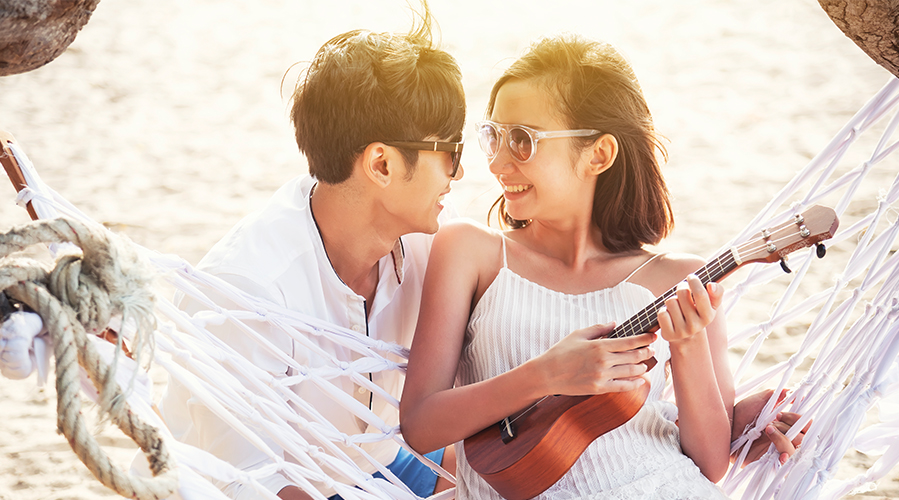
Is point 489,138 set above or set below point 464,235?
above

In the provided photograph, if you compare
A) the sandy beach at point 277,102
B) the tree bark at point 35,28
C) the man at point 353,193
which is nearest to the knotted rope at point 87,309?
the tree bark at point 35,28

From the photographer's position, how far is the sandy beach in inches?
177

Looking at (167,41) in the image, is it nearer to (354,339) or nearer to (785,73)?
(785,73)

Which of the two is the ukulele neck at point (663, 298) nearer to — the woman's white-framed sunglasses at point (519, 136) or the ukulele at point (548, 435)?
the ukulele at point (548, 435)

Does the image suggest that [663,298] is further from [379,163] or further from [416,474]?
[416,474]

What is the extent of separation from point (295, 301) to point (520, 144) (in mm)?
573

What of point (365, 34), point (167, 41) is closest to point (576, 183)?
point (365, 34)

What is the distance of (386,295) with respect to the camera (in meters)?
1.76

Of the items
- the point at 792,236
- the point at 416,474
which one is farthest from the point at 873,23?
the point at 416,474

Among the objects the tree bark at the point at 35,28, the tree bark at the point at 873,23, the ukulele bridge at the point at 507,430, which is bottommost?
the ukulele bridge at the point at 507,430

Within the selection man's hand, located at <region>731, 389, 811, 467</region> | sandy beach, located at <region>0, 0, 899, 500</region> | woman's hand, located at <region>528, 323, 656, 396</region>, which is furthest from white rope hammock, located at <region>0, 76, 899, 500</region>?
sandy beach, located at <region>0, 0, 899, 500</region>

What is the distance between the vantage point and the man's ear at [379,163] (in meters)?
1.67

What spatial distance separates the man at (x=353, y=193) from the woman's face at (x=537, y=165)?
126 mm

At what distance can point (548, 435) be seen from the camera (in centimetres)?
143
